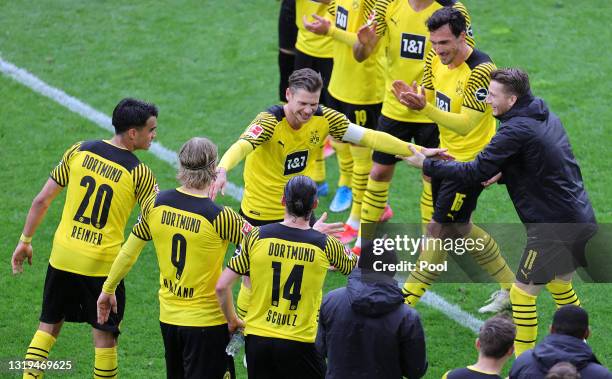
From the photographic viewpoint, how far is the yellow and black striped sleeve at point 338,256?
6.56m

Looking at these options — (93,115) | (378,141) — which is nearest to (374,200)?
(378,141)

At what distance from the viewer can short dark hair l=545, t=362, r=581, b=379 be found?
5.26 meters

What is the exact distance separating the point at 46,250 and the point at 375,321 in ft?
15.6

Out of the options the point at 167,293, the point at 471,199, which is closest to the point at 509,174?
the point at 471,199

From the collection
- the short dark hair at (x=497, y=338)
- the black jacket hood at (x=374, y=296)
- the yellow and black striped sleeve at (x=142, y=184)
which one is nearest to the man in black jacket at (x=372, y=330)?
the black jacket hood at (x=374, y=296)

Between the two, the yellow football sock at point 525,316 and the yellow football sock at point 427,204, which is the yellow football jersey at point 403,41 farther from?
the yellow football sock at point 525,316

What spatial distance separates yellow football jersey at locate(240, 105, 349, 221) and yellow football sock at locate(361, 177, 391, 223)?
1486mm

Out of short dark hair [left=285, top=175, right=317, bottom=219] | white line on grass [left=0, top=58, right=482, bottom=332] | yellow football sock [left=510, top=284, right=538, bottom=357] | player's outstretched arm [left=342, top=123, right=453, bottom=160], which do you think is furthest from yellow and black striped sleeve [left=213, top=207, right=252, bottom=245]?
white line on grass [left=0, top=58, right=482, bottom=332]

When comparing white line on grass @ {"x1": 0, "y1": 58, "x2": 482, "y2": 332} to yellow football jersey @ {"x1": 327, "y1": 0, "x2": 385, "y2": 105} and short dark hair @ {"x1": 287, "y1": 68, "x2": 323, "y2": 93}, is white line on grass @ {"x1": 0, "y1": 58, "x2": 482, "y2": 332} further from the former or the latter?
short dark hair @ {"x1": 287, "y1": 68, "x2": 323, "y2": 93}

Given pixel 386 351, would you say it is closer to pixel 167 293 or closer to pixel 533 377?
pixel 533 377

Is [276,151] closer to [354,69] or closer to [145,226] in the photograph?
[145,226]

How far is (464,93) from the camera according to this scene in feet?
28.2

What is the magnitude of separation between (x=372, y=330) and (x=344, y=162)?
16.5 ft

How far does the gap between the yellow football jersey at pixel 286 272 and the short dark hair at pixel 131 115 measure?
130cm
